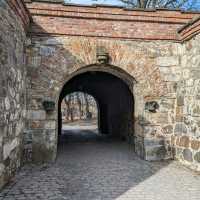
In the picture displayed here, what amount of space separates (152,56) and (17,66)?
329 cm

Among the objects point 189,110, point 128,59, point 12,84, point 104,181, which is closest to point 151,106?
point 189,110

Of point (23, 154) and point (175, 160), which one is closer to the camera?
point (23, 154)

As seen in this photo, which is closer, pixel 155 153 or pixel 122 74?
pixel 155 153

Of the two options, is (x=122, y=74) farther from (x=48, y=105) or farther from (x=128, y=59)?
(x=48, y=105)

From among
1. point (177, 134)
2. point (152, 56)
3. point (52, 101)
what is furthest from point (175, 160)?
point (52, 101)

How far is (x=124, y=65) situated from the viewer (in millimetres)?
6703

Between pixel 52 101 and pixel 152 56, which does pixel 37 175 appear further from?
pixel 152 56

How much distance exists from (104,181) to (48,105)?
2.27 meters

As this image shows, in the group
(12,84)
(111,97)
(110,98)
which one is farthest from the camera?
(110,98)

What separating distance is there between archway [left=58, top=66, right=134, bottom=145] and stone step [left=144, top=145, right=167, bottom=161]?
1.73 meters

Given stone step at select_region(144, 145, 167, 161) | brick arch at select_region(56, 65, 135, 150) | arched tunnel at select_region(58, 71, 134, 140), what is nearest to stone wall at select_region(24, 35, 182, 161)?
stone step at select_region(144, 145, 167, 161)

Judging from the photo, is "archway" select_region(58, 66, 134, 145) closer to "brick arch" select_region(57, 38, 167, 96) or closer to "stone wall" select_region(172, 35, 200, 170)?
"brick arch" select_region(57, 38, 167, 96)

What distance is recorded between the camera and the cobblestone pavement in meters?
4.30

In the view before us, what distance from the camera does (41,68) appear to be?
641 centimetres
